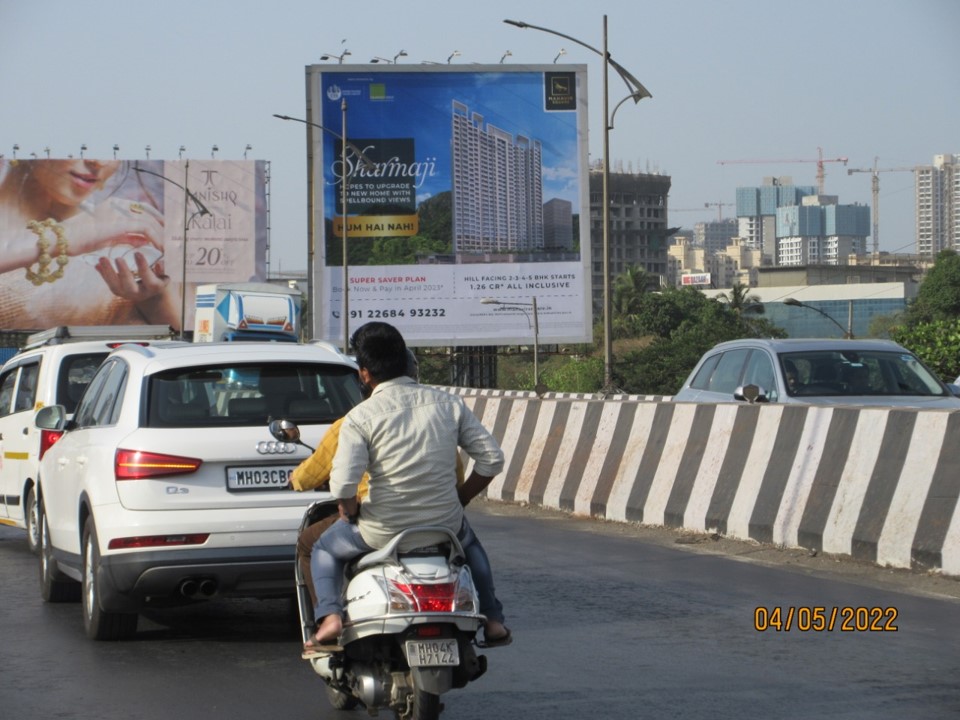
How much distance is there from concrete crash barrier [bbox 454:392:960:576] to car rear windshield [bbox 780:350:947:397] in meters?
1.03

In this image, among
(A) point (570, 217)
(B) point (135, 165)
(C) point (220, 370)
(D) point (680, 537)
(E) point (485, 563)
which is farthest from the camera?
(B) point (135, 165)

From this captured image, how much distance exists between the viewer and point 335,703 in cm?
600

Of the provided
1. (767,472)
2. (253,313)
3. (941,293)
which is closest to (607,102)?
(253,313)


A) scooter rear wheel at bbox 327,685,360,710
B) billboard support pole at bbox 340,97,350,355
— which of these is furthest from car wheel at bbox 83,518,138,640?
billboard support pole at bbox 340,97,350,355

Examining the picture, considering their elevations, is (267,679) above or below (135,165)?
below

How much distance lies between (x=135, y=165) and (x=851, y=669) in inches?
2861

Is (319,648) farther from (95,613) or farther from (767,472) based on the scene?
(767,472)

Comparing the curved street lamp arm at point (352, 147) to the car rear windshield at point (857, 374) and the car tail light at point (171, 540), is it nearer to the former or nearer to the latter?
the car rear windshield at point (857, 374)

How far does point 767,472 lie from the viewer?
37.3 feet

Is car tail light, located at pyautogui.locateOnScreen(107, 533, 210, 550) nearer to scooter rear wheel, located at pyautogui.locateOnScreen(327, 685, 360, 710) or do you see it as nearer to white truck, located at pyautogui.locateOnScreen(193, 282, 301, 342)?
scooter rear wheel, located at pyautogui.locateOnScreen(327, 685, 360, 710)

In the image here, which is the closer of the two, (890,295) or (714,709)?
(714,709)

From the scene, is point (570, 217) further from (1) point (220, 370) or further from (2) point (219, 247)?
(1) point (220, 370)

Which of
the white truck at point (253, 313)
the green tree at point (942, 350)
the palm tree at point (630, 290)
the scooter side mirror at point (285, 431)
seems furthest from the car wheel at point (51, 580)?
the palm tree at point (630, 290)

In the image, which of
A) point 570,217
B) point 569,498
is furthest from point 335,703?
point 570,217
